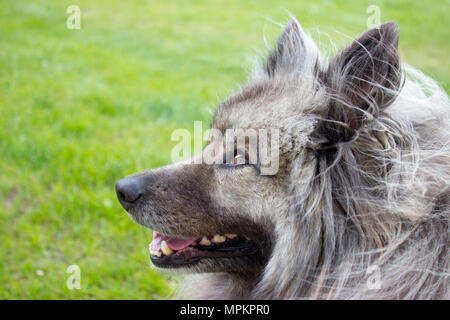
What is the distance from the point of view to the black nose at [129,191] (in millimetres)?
2664

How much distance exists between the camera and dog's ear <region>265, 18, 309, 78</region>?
9.71 feet

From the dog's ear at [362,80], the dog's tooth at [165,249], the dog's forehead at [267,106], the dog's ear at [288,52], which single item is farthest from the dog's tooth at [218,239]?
the dog's ear at [288,52]

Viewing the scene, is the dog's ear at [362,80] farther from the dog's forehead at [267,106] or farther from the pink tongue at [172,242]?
the pink tongue at [172,242]

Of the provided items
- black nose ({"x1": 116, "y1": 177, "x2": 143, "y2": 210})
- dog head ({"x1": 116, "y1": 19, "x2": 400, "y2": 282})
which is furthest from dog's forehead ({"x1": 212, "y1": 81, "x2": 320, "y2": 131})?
black nose ({"x1": 116, "y1": 177, "x2": 143, "y2": 210})

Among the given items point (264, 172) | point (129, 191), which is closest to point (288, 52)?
point (264, 172)

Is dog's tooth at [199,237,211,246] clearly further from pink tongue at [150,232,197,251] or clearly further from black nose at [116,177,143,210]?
black nose at [116,177,143,210]

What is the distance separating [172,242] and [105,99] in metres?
4.45

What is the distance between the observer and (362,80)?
7.65 ft

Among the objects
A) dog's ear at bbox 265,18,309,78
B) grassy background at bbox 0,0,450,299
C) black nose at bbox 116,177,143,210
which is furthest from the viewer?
grassy background at bbox 0,0,450,299

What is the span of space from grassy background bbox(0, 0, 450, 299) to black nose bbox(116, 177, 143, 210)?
3.62 ft

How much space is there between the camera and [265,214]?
→ 97.6 inches
